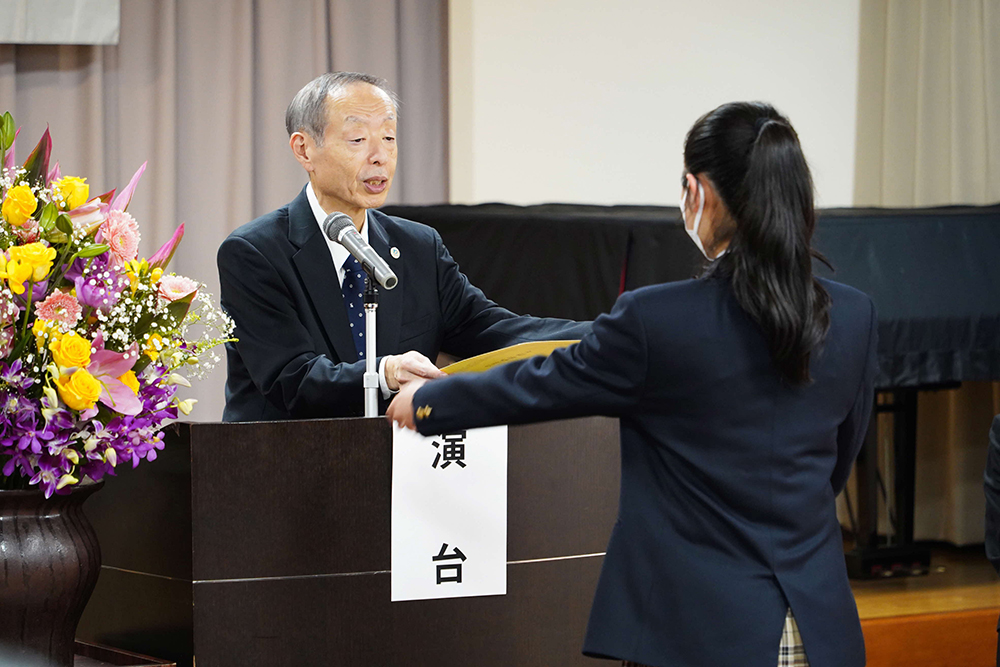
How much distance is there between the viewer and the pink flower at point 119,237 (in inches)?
58.9

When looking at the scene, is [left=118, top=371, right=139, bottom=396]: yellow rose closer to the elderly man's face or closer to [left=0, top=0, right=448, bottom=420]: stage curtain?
the elderly man's face

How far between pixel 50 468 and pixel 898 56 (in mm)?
4445

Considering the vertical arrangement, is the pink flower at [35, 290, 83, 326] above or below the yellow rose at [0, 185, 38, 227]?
below

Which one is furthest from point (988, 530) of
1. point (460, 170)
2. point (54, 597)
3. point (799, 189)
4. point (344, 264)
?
point (460, 170)

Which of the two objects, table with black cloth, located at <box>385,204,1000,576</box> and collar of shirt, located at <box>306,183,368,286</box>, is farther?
table with black cloth, located at <box>385,204,1000,576</box>

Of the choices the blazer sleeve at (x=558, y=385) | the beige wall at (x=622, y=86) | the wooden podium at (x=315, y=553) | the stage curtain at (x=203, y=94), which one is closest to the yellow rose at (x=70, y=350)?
the wooden podium at (x=315, y=553)

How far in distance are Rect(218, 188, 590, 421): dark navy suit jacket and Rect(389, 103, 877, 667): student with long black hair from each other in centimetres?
69

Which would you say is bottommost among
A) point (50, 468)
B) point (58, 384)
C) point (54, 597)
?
point (54, 597)

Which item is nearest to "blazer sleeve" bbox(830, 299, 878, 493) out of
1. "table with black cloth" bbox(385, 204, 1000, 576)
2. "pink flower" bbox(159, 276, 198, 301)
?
"pink flower" bbox(159, 276, 198, 301)

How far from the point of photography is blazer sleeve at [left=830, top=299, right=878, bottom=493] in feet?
4.89

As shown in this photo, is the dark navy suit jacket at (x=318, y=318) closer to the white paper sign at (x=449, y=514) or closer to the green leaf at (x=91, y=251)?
the white paper sign at (x=449, y=514)

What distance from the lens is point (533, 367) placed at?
1464 millimetres

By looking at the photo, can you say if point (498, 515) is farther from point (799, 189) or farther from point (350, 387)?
point (799, 189)

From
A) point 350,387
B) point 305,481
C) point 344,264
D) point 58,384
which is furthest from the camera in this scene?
point 344,264
